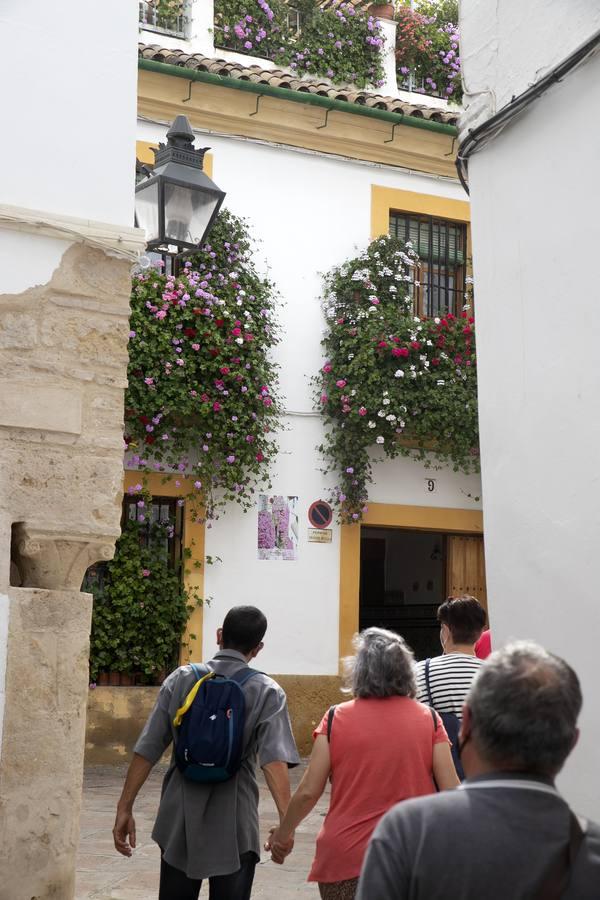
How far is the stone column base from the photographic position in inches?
200

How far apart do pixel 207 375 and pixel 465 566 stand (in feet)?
12.1

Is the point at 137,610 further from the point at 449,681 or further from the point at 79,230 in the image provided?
the point at 449,681

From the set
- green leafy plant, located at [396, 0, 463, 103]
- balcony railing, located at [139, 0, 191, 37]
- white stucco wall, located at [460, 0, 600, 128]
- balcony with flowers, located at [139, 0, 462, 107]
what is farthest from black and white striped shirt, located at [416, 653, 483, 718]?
green leafy plant, located at [396, 0, 463, 103]

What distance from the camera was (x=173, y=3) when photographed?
1279cm

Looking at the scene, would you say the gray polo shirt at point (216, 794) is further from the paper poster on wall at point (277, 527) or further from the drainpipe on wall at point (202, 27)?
the drainpipe on wall at point (202, 27)

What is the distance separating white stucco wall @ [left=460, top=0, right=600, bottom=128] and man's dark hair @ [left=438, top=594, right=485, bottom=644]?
2332mm

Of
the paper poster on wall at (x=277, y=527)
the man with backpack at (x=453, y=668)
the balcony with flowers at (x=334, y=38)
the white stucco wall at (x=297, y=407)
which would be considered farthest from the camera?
the balcony with flowers at (x=334, y=38)

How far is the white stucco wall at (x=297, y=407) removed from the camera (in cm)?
1227

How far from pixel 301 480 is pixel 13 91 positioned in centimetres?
739

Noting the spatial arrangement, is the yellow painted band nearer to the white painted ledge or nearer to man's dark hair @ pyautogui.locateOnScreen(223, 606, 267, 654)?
the white painted ledge

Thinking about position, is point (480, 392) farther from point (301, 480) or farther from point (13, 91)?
point (301, 480)

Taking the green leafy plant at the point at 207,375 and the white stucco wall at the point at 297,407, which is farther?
the white stucco wall at the point at 297,407

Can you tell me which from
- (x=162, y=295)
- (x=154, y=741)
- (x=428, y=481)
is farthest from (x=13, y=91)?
(x=428, y=481)

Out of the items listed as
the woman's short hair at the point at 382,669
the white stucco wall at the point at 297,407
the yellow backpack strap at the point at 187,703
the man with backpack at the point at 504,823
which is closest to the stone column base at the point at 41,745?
the yellow backpack strap at the point at 187,703
